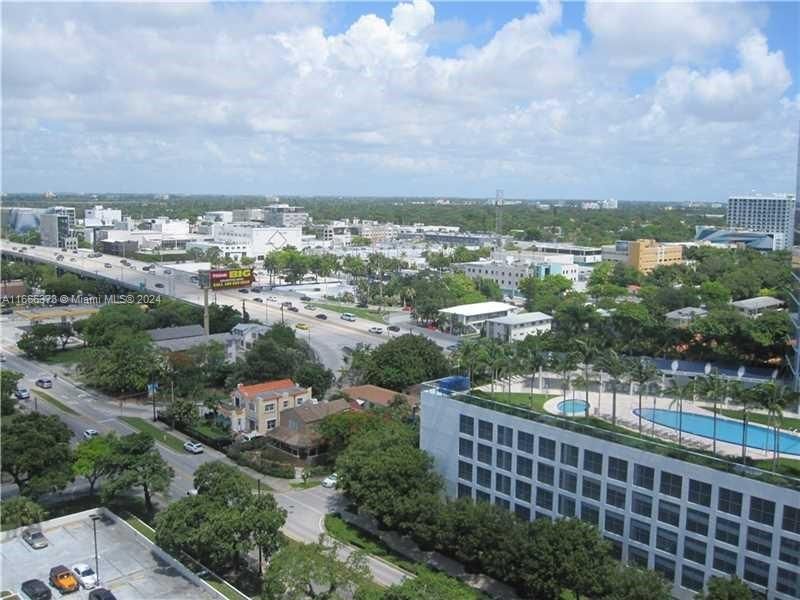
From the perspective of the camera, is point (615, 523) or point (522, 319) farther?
point (522, 319)

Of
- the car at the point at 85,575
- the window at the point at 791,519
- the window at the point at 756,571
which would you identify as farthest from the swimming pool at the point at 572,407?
the car at the point at 85,575

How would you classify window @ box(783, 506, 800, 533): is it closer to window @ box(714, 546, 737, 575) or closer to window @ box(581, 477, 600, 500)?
window @ box(714, 546, 737, 575)

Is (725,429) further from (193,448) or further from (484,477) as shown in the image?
(193,448)

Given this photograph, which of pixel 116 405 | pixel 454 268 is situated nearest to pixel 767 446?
pixel 116 405

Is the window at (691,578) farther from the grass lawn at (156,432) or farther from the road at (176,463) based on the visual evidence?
the grass lawn at (156,432)

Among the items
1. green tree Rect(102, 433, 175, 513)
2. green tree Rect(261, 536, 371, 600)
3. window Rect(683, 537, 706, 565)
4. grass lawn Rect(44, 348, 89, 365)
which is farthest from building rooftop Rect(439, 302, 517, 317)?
green tree Rect(261, 536, 371, 600)

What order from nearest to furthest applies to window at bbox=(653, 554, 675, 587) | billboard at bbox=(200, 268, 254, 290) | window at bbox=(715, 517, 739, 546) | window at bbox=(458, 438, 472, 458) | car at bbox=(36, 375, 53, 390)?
window at bbox=(715, 517, 739, 546) < window at bbox=(653, 554, 675, 587) < window at bbox=(458, 438, 472, 458) < car at bbox=(36, 375, 53, 390) < billboard at bbox=(200, 268, 254, 290)

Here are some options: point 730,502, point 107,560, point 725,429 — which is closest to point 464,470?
point 725,429

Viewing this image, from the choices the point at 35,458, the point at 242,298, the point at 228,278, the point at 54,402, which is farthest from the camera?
the point at 242,298
